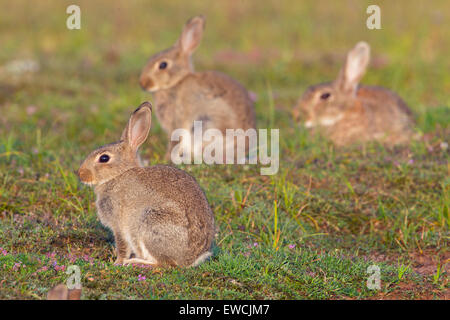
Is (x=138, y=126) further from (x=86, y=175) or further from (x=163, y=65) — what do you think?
(x=163, y=65)

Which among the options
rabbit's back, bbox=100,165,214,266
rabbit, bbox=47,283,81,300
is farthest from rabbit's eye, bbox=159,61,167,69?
rabbit, bbox=47,283,81,300

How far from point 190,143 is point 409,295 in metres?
4.12

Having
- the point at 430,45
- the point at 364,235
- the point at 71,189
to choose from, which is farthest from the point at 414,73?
the point at 71,189

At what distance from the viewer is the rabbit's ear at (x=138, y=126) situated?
6.30m

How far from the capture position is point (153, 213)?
570 centimetres

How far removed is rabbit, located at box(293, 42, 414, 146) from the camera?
9.59 metres

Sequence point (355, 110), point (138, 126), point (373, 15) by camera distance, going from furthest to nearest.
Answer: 1. point (373, 15)
2. point (355, 110)
3. point (138, 126)

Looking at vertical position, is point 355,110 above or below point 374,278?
above

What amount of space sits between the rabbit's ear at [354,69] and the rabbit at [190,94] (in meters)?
1.77

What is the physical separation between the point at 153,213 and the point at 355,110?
4999mm

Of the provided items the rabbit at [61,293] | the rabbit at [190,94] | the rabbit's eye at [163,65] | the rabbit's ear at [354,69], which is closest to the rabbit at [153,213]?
the rabbit at [61,293]

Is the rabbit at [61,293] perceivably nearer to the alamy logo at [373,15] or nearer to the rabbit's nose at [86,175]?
the rabbit's nose at [86,175]

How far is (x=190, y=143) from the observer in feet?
29.3

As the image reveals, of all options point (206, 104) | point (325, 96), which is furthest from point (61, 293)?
point (325, 96)
